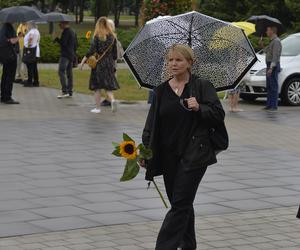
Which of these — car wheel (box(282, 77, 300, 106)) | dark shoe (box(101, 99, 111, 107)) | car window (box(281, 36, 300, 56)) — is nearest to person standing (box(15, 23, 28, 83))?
dark shoe (box(101, 99, 111, 107))

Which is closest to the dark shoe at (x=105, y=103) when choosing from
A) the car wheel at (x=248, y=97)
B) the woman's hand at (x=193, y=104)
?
the car wheel at (x=248, y=97)

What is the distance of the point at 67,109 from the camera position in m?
18.1

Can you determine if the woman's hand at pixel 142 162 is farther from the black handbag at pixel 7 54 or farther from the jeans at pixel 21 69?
the jeans at pixel 21 69

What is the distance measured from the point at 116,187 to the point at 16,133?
4763 mm

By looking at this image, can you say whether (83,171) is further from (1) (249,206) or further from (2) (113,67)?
(2) (113,67)

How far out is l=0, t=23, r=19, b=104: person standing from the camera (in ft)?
60.7

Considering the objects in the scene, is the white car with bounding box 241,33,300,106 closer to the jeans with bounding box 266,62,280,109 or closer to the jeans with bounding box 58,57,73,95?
the jeans with bounding box 266,62,280,109

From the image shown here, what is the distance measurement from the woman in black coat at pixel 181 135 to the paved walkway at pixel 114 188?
0.79 meters

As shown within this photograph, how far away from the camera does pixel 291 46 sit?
21.3m

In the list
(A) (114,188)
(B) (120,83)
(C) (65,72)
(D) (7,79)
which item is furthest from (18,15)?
(A) (114,188)

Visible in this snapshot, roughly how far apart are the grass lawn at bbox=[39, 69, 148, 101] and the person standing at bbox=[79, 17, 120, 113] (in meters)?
2.91

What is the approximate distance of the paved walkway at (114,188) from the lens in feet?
25.1

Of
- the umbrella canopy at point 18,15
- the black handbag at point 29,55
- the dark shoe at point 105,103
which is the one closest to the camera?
the dark shoe at point 105,103

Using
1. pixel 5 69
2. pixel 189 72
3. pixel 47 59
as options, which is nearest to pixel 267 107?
pixel 5 69
